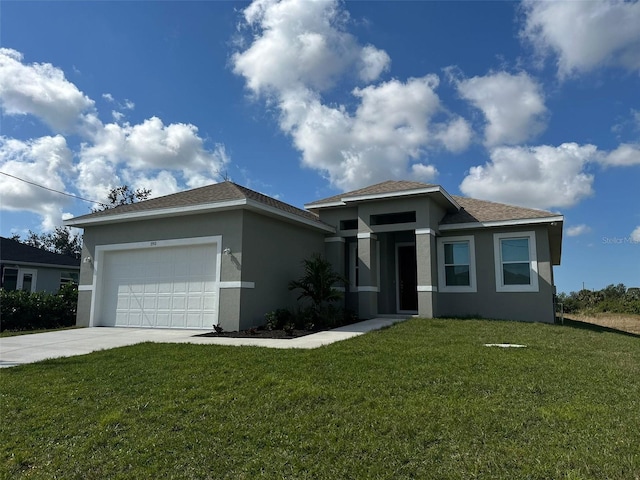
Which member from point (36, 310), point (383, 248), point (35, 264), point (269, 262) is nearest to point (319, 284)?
point (269, 262)

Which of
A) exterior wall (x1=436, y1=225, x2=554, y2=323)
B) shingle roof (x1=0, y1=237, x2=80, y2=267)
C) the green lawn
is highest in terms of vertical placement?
shingle roof (x1=0, y1=237, x2=80, y2=267)

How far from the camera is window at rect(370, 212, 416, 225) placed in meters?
14.3

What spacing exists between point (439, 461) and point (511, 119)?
43.4 ft

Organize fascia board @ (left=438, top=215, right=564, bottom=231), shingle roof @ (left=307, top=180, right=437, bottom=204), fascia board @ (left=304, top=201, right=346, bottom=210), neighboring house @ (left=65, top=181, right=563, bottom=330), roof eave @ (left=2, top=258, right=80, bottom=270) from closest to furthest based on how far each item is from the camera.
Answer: neighboring house @ (left=65, top=181, right=563, bottom=330)
fascia board @ (left=438, top=215, right=564, bottom=231)
shingle roof @ (left=307, top=180, right=437, bottom=204)
fascia board @ (left=304, top=201, right=346, bottom=210)
roof eave @ (left=2, top=258, right=80, bottom=270)

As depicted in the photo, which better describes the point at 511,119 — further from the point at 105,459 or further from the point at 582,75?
the point at 105,459

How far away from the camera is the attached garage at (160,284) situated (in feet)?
38.0

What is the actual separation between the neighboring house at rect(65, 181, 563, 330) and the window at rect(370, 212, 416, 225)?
0.17 ft

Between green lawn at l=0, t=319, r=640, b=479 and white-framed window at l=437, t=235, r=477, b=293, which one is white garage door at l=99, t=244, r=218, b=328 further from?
white-framed window at l=437, t=235, r=477, b=293

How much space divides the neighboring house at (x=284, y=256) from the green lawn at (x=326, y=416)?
4558 millimetres

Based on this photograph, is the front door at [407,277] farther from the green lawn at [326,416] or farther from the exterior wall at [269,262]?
the green lawn at [326,416]

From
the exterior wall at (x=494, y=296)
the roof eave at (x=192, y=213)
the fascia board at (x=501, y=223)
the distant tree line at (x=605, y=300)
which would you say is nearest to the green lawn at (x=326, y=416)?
the roof eave at (x=192, y=213)

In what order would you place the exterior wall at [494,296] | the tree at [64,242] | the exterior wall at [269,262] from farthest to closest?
1. the tree at [64,242]
2. the exterior wall at [494,296]
3. the exterior wall at [269,262]

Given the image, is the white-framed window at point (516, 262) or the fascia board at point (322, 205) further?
the fascia board at point (322, 205)

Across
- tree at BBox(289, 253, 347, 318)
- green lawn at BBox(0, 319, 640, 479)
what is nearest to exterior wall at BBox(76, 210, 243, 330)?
tree at BBox(289, 253, 347, 318)
